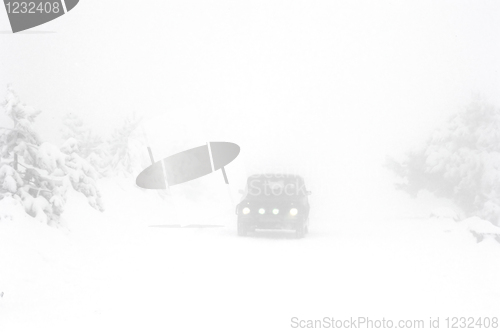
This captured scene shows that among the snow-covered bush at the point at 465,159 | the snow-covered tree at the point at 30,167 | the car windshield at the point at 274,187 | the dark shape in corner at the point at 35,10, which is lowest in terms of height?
the snow-covered bush at the point at 465,159

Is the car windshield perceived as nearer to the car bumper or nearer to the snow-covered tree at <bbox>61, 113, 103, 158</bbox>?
the car bumper

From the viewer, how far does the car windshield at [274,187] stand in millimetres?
14893

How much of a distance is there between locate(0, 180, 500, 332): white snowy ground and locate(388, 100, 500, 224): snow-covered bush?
542 cm

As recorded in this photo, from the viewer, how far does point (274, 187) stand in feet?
49.9

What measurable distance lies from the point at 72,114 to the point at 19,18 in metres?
10.2

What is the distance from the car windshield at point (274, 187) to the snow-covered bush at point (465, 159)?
255 inches

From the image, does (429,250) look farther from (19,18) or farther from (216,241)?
(19,18)

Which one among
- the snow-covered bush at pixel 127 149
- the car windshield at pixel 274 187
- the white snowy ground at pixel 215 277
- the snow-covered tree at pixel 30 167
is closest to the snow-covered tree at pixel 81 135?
the snow-covered bush at pixel 127 149

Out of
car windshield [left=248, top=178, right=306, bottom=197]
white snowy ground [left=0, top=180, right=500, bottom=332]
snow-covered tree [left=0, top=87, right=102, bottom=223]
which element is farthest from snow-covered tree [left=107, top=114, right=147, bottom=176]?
snow-covered tree [left=0, top=87, right=102, bottom=223]

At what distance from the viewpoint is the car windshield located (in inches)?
586

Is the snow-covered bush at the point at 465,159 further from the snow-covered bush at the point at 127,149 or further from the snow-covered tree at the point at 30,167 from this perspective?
the snow-covered tree at the point at 30,167

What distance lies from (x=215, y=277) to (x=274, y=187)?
751 centimetres

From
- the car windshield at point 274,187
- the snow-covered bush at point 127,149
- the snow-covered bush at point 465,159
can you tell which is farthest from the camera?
the snow-covered bush at point 465,159

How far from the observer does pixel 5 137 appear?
28.9 feet
